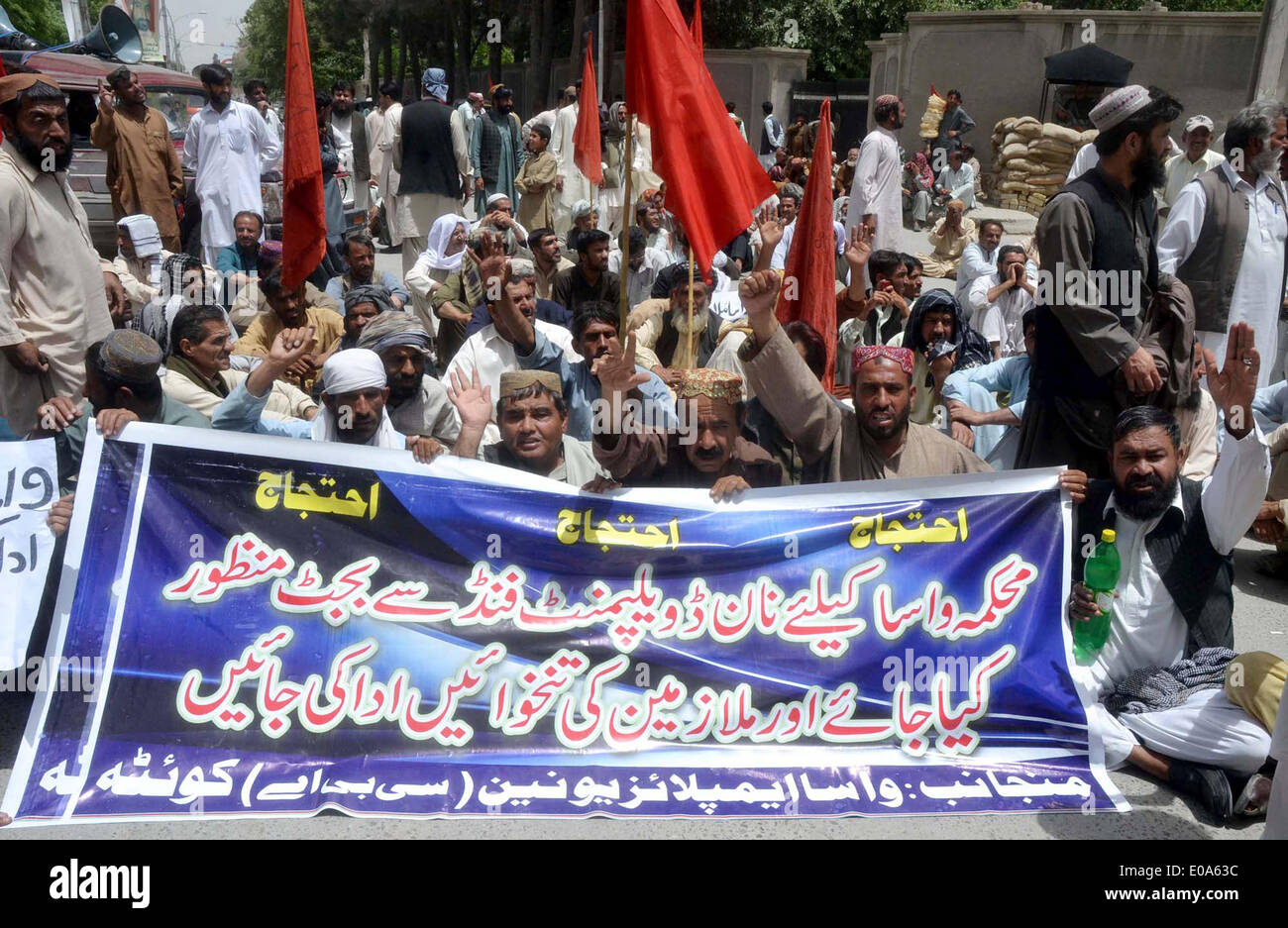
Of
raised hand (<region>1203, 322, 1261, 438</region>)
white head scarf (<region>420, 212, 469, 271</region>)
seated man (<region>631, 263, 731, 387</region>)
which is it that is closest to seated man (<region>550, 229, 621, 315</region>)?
seated man (<region>631, 263, 731, 387</region>)

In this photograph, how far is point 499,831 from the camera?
3174 mm

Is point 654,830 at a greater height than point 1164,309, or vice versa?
point 1164,309

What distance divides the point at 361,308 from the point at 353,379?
176 cm

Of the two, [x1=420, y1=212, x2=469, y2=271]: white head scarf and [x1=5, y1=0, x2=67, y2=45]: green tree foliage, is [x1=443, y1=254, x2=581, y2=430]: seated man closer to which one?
[x1=420, y1=212, x2=469, y2=271]: white head scarf

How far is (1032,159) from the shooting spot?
17.5 m

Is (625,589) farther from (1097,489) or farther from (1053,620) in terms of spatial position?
(1097,489)

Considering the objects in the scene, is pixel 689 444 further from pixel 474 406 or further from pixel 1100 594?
pixel 1100 594

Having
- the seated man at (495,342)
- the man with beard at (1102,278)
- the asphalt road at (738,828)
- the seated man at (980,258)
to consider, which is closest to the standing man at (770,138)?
the seated man at (980,258)

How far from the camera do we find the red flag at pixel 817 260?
19.1ft

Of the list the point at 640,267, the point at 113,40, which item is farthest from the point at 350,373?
the point at 113,40

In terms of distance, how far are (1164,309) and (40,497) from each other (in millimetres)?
3999

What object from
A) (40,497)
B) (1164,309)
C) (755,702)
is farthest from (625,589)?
(1164,309)

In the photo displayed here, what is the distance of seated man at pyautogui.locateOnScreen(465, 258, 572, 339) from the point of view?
5559 mm
